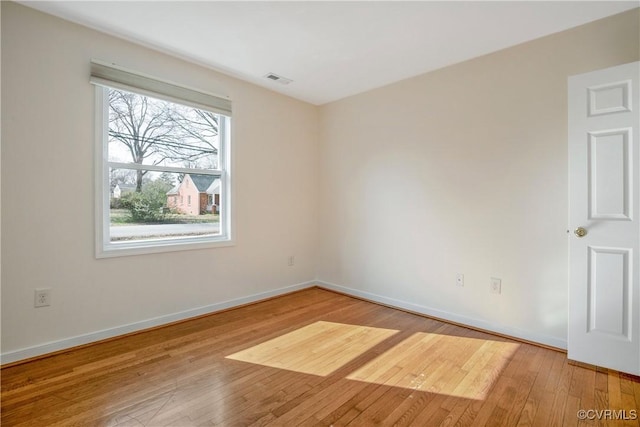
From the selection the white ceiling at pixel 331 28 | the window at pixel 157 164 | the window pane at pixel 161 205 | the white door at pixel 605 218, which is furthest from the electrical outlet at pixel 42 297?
the white door at pixel 605 218

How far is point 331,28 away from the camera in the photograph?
7.68 feet

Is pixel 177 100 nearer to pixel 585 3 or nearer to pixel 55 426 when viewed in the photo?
pixel 55 426

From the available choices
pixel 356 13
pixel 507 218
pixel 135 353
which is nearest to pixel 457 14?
pixel 356 13

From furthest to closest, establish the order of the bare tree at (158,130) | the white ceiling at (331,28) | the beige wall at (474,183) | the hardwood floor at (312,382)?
the bare tree at (158,130) < the beige wall at (474,183) < the white ceiling at (331,28) < the hardwood floor at (312,382)

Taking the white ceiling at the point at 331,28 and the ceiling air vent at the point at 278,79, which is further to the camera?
the ceiling air vent at the point at 278,79

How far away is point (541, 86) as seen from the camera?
242cm

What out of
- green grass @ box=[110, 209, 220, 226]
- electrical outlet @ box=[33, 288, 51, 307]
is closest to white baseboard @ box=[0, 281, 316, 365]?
electrical outlet @ box=[33, 288, 51, 307]

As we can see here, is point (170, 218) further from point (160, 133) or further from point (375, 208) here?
point (375, 208)

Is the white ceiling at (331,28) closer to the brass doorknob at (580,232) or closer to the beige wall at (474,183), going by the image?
the beige wall at (474,183)

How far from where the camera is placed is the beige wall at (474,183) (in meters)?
2.36

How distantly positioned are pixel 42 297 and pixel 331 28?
9.67 feet

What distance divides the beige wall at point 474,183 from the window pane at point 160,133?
5.45ft

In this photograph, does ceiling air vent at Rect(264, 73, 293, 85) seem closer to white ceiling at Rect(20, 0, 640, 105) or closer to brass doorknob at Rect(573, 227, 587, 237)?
white ceiling at Rect(20, 0, 640, 105)

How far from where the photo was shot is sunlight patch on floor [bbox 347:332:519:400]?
6.16 ft
